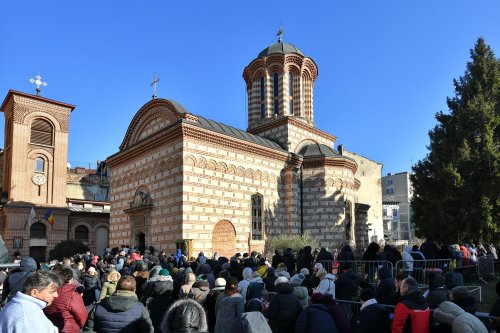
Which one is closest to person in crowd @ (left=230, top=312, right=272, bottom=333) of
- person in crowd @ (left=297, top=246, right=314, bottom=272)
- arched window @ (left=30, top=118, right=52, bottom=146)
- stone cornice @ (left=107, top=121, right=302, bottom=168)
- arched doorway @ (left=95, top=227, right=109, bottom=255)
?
person in crowd @ (left=297, top=246, right=314, bottom=272)

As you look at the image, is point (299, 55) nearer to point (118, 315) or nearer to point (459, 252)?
point (459, 252)

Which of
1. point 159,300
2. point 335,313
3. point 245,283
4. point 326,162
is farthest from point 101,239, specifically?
point 335,313

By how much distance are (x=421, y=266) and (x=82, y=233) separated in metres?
30.3

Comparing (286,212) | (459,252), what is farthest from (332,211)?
(459,252)

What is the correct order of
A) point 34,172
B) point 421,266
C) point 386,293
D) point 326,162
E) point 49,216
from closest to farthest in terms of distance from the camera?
point 386,293 < point 421,266 < point 326,162 < point 49,216 < point 34,172

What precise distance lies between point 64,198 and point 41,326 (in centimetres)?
3459

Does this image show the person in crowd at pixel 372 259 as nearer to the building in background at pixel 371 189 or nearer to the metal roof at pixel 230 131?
the metal roof at pixel 230 131

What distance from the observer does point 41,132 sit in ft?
115

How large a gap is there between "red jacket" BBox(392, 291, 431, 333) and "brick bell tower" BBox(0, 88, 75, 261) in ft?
106

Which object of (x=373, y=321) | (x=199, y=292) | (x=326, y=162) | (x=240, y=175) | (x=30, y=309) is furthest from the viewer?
(x=326, y=162)

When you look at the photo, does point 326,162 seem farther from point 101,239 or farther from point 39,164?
point 39,164

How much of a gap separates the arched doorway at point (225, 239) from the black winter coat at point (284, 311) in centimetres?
1381

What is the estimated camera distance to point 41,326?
3.37 meters

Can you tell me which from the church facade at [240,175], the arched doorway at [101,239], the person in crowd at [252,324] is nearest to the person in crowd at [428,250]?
the church facade at [240,175]
